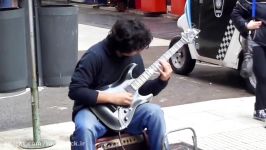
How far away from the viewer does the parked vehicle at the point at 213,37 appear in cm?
827

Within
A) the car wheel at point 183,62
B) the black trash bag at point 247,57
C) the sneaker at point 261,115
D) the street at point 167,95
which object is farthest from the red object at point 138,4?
the sneaker at point 261,115

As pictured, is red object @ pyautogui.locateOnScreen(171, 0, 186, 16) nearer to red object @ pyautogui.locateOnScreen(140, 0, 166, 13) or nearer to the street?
red object @ pyautogui.locateOnScreen(140, 0, 166, 13)

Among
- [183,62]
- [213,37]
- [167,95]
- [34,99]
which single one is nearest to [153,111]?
[34,99]

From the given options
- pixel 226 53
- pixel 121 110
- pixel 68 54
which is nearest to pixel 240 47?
pixel 226 53

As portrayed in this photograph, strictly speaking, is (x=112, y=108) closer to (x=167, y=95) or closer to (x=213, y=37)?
(x=167, y=95)

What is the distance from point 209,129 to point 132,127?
7.76 feet

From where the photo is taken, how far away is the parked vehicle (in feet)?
27.1

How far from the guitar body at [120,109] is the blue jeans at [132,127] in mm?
45

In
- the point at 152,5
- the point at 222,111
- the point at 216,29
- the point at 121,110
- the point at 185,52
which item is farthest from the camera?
the point at 152,5

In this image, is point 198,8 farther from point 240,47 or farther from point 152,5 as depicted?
point 152,5

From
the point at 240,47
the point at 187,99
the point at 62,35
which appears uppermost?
the point at 62,35

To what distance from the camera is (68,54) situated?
5891 millimetres

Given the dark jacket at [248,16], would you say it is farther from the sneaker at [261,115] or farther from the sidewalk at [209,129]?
the sidewalk at [209,129]

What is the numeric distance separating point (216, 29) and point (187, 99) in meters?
1.19
